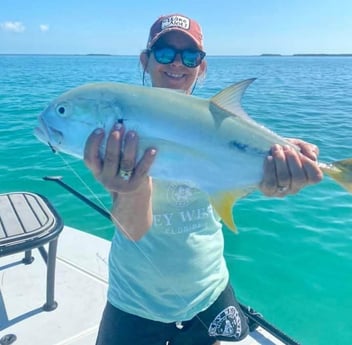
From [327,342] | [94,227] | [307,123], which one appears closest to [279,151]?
[327,342]

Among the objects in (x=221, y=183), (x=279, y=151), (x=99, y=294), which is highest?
(x=279, y=151)

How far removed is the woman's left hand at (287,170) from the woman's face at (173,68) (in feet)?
2.60

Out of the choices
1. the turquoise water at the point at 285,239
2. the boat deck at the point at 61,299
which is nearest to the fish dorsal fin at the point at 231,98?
the turquoise water at the point at 285,239

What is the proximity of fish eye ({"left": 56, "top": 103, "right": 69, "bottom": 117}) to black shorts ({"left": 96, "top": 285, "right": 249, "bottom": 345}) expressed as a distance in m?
Answer: 1.11

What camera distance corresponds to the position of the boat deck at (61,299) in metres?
3.17

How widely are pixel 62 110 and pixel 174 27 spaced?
0.97 m

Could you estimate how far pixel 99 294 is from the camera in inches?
144

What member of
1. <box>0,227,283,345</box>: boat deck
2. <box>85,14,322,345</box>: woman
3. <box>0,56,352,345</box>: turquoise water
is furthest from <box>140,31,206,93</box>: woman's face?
<box>0,227,283,345</box>: boat deck

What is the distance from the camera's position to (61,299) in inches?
140

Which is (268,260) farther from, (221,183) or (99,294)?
(221,183)

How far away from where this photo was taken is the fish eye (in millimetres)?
1922

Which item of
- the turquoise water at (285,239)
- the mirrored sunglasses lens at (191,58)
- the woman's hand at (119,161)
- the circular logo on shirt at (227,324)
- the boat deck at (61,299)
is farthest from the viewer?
the turquoise water at (285,239)

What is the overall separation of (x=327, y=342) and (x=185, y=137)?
378cm

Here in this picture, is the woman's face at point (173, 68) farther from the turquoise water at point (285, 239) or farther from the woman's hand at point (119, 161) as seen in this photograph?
the woman's hand at point (119, 161)
